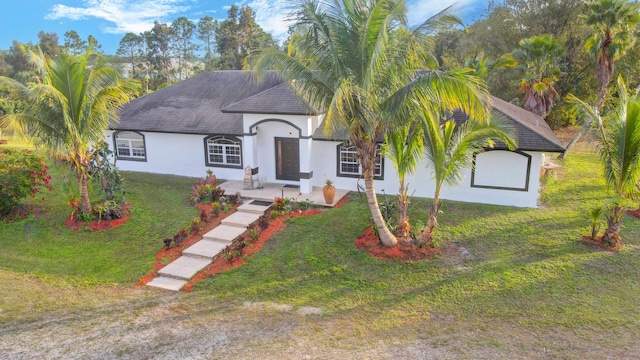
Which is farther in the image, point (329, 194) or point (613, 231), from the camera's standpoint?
point (329, 194)

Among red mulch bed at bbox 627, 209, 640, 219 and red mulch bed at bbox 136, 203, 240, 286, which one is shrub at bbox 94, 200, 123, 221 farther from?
red mulch bed at bbox 627, 209, 640, 219

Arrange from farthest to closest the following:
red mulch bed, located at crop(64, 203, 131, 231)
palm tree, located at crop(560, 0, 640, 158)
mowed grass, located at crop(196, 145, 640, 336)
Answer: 1. palm tree, located at crop(560, 0, 640, 158)
2. red mulch bed, located at crop(64, 203, 131, 231)
3. mowed grass, located at crop(196, 145, 640, 336)

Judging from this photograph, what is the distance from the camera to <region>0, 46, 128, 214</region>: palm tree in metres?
12.5

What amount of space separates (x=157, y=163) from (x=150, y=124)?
1822 mm

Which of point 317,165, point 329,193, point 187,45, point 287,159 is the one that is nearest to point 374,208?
point 329,193

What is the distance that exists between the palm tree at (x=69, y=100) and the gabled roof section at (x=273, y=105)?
4.31 meters

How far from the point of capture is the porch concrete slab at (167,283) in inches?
405

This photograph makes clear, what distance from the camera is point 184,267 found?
36.6 feet

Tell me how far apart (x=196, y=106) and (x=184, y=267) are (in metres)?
10.8

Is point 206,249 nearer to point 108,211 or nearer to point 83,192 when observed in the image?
point 108,211

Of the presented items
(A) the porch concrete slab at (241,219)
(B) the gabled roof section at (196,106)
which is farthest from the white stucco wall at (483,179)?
(B) the gabled roof section at (196,106)

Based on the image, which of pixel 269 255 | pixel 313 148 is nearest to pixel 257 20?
pixel 313 148

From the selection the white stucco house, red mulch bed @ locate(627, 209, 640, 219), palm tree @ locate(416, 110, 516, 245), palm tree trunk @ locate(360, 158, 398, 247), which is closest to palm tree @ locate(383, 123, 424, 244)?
palm tree @ locate(416, 110, 516, 245)

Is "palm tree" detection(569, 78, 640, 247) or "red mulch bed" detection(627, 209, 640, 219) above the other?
"palm tree" detection(569, 78, 640, 247)
